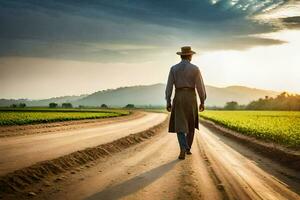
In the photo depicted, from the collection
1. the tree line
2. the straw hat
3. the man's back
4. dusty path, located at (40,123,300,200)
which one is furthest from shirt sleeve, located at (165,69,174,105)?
the tree line

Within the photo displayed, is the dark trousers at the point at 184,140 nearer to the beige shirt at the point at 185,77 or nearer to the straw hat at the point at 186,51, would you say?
the beige shirt at the point at 185,77

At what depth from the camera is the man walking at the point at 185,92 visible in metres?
11.6

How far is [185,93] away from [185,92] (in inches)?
1.1

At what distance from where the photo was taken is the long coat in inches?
458

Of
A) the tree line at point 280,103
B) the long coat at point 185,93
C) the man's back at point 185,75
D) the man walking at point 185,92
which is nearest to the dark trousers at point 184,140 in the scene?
the man walking at point 185,92

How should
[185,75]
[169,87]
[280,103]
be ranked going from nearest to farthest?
[185,75] < [169,87] < [280,103]

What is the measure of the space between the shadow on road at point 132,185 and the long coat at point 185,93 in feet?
7.64

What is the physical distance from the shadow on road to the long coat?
233cm

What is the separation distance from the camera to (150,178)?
8070mm

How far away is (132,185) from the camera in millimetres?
7320

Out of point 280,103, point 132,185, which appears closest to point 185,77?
point 132,185

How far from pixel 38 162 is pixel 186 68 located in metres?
4.68

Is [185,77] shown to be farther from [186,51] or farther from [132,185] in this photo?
[132,185]

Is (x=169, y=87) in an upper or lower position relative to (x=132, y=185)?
upper
